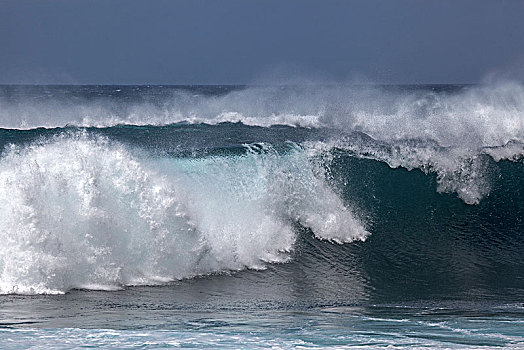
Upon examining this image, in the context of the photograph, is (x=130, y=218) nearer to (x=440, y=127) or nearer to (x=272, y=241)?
(x=272, y=241)

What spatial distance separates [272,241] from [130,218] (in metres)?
2.42

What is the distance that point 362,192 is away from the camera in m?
14.4

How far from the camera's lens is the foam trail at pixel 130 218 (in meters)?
9.98

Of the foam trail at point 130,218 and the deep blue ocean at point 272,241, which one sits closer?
the deep blue ocean at point 272,241

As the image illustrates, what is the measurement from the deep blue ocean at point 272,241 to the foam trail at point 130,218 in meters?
0.02

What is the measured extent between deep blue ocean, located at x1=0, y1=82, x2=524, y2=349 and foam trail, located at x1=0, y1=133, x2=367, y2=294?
2 centimetres

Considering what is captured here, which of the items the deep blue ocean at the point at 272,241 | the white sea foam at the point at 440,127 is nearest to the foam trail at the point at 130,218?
the deep blue ocean at the point at 272,241

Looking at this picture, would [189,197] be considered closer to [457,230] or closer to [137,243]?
[137,243]

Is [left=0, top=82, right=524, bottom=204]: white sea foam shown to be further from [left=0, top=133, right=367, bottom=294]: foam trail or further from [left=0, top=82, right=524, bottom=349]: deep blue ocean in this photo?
[left=0, top=133, right=367, bottom=294]: foam trail

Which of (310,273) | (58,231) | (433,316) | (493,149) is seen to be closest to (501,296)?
(433,316)

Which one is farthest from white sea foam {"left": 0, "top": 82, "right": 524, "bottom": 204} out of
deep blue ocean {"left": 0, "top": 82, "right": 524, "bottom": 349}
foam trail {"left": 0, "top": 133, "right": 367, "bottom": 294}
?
foam trail {"left": 0, "top": 133, "right": 367, "bottom": 294}

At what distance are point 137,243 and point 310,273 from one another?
2.47 metres

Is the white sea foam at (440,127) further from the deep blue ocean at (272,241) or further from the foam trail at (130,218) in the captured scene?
the foam trail at (130,218)

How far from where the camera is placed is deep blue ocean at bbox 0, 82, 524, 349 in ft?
25.5
